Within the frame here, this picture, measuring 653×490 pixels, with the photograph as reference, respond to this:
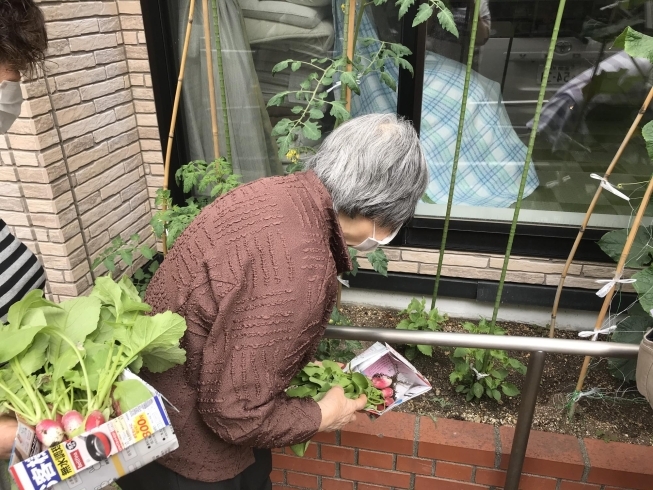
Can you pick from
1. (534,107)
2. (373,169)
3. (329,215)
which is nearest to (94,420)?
(329,215)

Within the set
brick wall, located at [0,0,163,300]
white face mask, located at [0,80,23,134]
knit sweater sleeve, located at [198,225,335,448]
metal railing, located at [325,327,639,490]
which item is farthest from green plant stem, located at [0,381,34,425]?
brick wall, located at [0,0,163,300]

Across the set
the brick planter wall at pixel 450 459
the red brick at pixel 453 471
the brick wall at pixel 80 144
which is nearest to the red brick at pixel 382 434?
the brick planter wall at pixel 450 459

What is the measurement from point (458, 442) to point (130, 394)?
4.08 ft

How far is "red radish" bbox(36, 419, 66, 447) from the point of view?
773 millimetres

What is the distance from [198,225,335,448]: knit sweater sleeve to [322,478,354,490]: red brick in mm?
1045

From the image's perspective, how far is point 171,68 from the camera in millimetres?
2680

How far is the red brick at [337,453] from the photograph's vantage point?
1.82 m

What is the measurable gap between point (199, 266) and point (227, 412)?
0.30 meters

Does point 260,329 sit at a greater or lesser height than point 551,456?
greater

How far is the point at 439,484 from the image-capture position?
182cm

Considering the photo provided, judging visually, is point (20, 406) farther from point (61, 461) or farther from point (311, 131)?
point (311, 131)

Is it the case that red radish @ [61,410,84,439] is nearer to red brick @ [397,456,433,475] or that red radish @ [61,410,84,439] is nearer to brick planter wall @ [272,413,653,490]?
brick planter wall @ [272,413,653,490]

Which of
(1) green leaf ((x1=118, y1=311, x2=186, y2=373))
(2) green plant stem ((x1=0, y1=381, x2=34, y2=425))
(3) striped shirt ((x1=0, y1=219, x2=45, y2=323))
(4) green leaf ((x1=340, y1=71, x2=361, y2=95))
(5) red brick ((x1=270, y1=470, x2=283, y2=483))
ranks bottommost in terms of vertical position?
(5) red brick ((x1=270, y1=470, x2=283, y2=483))

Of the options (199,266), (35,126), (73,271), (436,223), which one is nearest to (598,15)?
(436,223)
